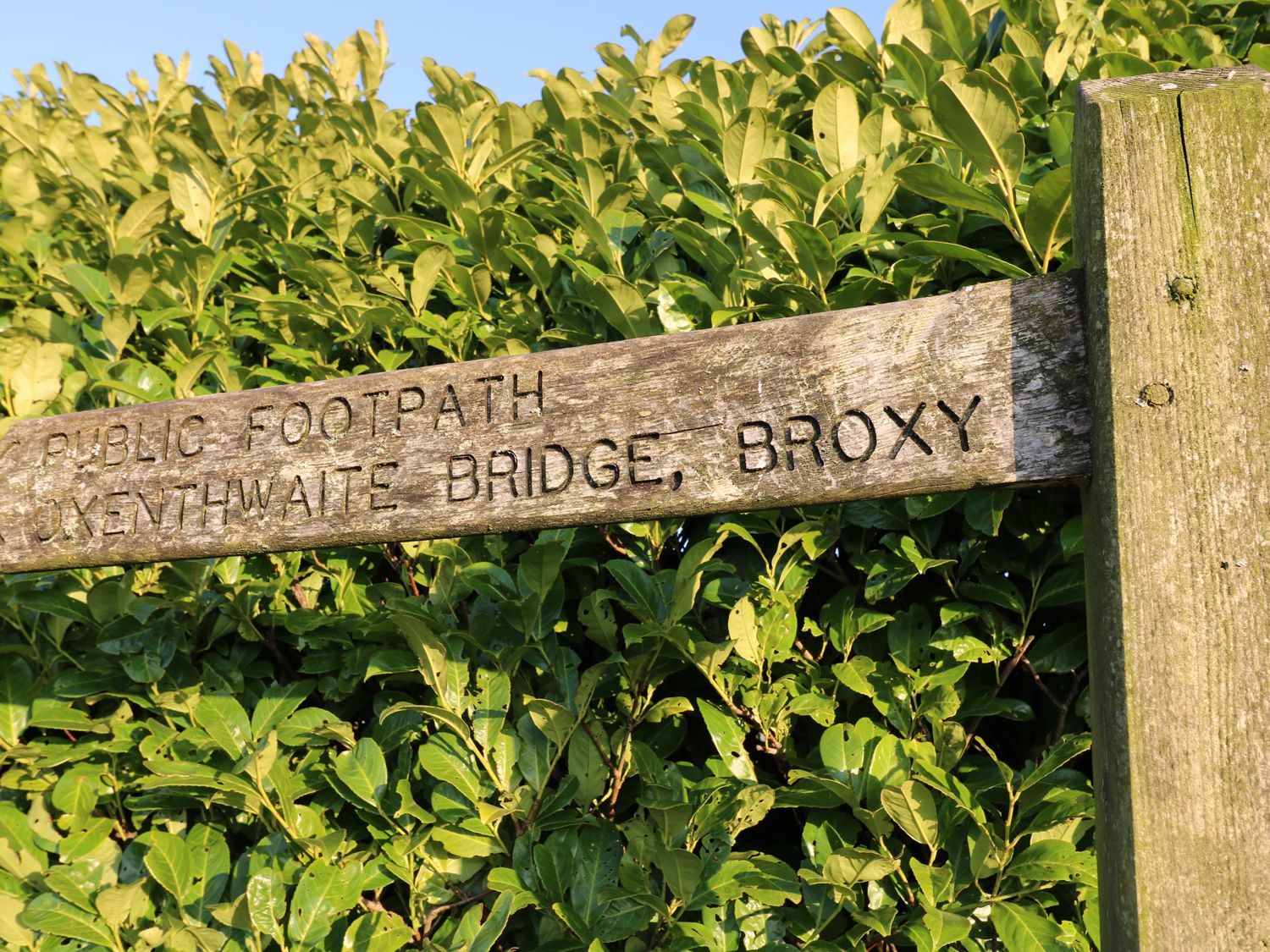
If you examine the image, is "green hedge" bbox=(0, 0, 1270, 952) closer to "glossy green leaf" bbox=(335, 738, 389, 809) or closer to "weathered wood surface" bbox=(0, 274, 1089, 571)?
"glossy green leaf" bbox=(335, 738, 389, 809)

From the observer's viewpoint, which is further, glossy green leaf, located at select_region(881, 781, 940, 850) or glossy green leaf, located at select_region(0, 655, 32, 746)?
glossy green leaf, located at select_region(0, 655, 32, 746)

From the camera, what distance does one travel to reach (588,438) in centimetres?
131

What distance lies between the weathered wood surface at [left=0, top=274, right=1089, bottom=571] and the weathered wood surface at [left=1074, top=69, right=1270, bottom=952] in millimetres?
77

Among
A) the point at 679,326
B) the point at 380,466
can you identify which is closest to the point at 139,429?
the point at 380,466

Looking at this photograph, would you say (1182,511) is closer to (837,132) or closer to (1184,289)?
Answer: (1184,289)

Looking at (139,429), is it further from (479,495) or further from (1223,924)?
(1223,924)

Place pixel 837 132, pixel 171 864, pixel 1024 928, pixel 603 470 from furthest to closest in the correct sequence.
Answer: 1. pixel 837 132
2. pixel 171 864
3. pixel 1024 928
4. pixel 603 470

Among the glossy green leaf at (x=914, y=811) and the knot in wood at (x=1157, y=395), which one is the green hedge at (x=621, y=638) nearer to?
the glossy green leaf at (x=914, y=811)

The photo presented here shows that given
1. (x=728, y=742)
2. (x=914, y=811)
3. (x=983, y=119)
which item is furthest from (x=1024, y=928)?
(x=983, y=119)

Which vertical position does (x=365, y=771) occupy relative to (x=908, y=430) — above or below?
below

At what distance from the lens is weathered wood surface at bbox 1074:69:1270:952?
103 centimetres

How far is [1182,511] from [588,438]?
657mm

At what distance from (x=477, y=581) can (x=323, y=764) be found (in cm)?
42

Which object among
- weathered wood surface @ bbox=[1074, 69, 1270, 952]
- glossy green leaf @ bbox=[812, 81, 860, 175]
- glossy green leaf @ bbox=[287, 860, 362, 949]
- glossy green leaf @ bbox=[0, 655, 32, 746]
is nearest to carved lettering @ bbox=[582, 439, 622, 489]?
weathered wood surface @ bbox=[1074, 69, 1270, 952]
